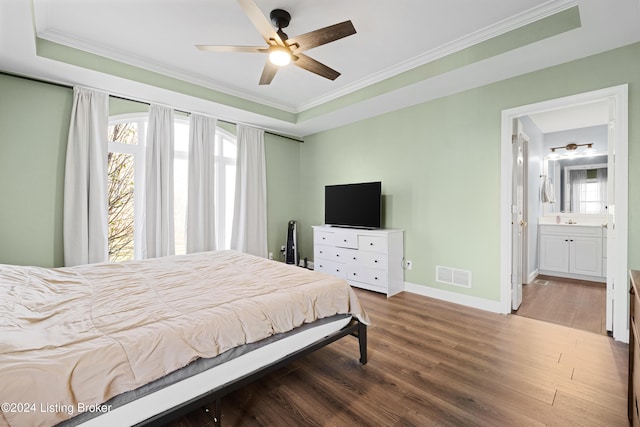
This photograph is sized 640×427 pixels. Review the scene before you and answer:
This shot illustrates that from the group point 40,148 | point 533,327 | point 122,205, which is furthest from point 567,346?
point 40,148

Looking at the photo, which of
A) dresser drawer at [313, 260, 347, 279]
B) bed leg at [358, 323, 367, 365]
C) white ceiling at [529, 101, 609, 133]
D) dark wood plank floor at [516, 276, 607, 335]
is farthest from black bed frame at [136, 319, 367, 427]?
white ceiling at [529, 101, 609, 133]

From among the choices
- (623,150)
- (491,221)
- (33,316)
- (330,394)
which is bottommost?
(330,394)

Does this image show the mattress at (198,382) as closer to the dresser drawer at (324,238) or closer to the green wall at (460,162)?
the green wall at (460,162)

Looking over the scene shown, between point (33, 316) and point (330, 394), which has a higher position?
point (33, 316)

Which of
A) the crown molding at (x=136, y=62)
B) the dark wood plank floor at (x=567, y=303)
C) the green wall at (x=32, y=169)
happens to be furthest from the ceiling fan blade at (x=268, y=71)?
the dark wood plank floor at (x=567, y=303)

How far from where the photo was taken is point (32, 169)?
9.96 ft

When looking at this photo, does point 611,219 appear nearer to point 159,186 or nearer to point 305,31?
point 305,31

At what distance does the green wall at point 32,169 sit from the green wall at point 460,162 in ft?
12.7

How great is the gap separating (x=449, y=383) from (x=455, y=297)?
180 centimetres

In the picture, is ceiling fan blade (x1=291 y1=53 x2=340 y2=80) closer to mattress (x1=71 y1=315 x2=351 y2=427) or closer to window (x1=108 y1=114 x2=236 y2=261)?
mattress (x1=71 y1=315 x2=351 y2=427)

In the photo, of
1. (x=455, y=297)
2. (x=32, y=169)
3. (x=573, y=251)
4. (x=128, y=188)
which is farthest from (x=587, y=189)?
Result: (x=32, y=169)

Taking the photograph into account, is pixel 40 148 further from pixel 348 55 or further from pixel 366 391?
pixel 366 391

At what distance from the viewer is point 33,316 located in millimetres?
1455

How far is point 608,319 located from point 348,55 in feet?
12.1
